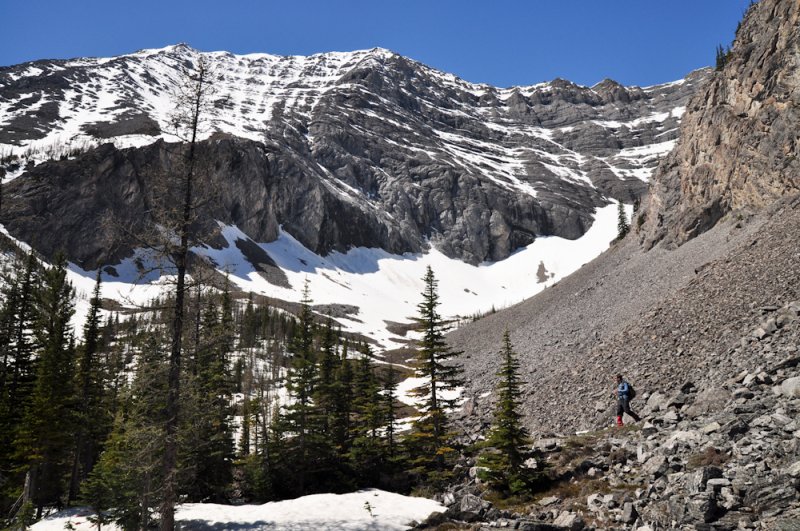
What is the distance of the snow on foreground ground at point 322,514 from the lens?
17094 mm

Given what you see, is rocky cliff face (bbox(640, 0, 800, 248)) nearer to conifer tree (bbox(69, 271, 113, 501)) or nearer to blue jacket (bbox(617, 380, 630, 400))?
blue jacket (bbox(617, 380, 630, 400))

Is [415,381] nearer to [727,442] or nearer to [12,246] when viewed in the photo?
[727,442]

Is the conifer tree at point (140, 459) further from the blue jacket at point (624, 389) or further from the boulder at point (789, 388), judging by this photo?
the boulder at point (789, 388)

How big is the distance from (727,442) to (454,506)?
31.3 ft

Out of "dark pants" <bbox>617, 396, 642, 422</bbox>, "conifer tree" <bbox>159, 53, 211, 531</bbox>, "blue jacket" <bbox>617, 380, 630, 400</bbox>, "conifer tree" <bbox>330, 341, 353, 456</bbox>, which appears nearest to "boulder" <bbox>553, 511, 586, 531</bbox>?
"blue jacket" <bbox>617, 380, 630, 400</bbox>

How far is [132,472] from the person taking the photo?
18891 mm

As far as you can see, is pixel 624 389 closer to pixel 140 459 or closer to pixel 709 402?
pixel 709 402

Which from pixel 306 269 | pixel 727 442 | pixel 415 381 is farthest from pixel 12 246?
pixel 727 442

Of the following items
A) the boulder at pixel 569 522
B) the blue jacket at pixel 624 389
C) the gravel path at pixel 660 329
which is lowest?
the boulder at pixel 569 522

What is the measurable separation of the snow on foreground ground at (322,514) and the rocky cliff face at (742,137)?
46878 millimetres

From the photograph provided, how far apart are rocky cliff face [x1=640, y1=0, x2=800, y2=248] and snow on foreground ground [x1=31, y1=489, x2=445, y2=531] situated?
154 feet

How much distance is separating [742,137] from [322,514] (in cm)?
6192

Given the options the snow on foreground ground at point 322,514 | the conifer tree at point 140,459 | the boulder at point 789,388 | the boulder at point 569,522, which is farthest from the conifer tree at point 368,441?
the boulder at point 789,388

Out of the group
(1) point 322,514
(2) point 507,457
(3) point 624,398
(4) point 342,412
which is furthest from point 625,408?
(4) point 342,412
